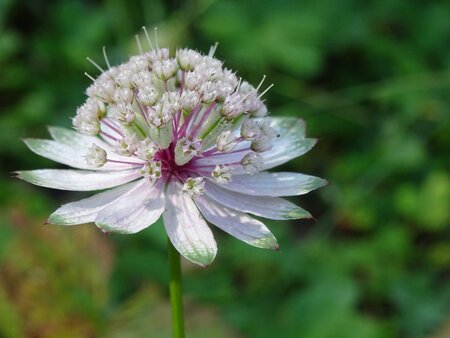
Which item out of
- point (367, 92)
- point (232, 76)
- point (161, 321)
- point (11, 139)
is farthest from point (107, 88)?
point (367, 92)

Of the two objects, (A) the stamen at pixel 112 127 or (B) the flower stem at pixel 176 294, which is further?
(A) the stamen at pixel 112 127

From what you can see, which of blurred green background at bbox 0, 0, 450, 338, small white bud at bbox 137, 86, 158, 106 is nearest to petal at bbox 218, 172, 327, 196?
small white bud at bbox 137, 86, 158, 106

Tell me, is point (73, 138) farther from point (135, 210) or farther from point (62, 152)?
point (135, 210)

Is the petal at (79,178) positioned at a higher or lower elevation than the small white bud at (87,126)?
lower

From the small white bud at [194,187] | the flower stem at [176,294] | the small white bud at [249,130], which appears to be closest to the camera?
the flower stem at [176,294]

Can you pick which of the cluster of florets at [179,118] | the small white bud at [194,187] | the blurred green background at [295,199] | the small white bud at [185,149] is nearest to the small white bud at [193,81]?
the cluster of florets at [179,118]

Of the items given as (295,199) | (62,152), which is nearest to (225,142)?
(62,152)

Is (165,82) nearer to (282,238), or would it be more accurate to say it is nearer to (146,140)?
(146,140)

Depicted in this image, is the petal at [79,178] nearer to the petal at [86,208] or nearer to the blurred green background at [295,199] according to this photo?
the petal at [86,208]
